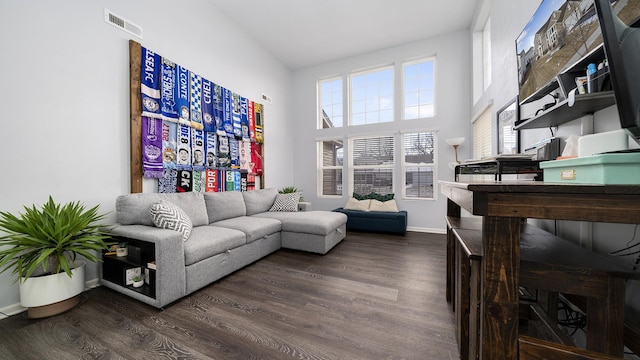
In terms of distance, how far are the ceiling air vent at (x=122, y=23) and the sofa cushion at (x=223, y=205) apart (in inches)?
78.3

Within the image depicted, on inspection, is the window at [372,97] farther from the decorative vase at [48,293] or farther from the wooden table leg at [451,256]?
the decorative vase at [48,293]

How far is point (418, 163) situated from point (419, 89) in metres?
1.48

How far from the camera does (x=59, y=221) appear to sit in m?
1.63

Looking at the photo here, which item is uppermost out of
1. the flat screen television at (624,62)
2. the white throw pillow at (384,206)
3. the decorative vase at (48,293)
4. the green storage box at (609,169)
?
the flat screen television at (624,62)

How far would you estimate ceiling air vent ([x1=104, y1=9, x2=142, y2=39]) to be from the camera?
2215 millimetres

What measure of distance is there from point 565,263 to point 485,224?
47cm

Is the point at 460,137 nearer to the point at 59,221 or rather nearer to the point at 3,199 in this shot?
the point at 59,221

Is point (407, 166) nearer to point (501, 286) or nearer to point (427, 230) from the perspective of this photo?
point (427, 230)

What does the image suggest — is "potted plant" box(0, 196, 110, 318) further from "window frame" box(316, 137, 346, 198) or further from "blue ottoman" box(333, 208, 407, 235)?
"window frame" box(316, 137, 346, 198)

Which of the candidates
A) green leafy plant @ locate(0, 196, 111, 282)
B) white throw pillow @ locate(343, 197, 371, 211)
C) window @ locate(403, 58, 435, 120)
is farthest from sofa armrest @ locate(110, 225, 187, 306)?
window @ locate(403, 58, 435, 120)

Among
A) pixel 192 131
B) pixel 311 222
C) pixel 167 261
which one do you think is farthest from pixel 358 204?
pixel 167 261

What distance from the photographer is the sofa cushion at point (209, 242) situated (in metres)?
1.90

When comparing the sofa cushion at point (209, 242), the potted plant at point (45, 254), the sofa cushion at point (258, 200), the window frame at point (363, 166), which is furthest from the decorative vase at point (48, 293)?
the window frame at point (363, 166)

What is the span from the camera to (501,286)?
71cm
